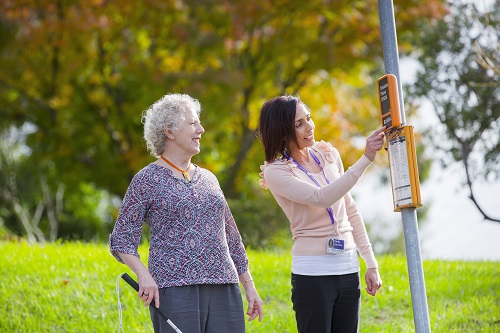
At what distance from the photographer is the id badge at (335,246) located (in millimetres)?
3520

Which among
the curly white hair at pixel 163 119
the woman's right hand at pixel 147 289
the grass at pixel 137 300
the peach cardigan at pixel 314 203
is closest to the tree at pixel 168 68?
the grass at pixel 137 300

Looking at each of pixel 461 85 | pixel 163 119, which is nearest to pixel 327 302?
pixel 163 119

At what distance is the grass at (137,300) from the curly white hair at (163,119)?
8.32 feet

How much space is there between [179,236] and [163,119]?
0.55m

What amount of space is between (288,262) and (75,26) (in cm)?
720

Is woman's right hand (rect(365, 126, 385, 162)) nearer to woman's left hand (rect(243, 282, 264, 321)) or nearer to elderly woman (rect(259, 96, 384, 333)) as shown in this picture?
elderly woman (rect(259, 96, 384, 333))

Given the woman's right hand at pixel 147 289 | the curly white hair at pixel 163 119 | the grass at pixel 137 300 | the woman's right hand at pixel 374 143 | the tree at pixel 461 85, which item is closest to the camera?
the woman's right hand at pixel 374 143

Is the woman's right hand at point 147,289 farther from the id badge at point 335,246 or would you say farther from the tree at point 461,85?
the tree at point 461,85

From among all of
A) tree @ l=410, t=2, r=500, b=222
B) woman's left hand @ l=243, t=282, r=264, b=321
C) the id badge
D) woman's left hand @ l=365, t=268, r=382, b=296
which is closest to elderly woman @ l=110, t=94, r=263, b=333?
woman's left hand @ l=243, t=282, r=264, b=321

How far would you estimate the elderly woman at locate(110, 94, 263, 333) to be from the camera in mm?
3445

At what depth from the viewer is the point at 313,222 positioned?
3.62m

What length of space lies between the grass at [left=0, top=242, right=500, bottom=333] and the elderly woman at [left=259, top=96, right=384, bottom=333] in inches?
90.6

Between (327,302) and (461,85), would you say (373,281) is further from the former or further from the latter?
(461,85)

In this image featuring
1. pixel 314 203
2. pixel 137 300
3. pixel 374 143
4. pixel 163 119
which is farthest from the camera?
pixel 137 300
